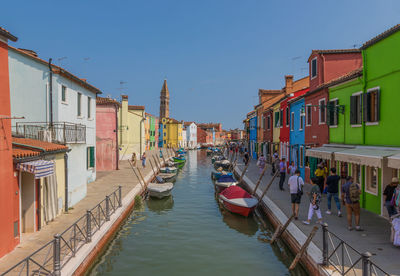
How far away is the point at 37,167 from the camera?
10219 millimetres

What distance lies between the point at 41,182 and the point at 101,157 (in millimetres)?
18723

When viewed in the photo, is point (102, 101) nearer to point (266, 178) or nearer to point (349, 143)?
point (266, 178)

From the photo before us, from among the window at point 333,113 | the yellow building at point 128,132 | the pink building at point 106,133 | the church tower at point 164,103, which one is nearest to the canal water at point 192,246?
the window at point 333,113

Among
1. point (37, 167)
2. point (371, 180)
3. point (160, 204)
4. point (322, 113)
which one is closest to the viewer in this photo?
point (37, 167)

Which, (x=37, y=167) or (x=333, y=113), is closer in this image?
(x=37, y=167)

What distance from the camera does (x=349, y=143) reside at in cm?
1538

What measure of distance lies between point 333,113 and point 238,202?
7067 mm

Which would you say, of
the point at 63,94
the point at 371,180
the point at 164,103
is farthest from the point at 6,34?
the point at 164,103

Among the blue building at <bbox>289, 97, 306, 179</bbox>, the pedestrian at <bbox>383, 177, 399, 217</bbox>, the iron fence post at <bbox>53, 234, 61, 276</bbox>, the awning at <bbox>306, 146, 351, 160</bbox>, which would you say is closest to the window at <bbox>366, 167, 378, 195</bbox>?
the awning at <bbox>306, 146, 351, 160</bbox>

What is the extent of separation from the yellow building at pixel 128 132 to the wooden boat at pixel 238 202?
24862 mm

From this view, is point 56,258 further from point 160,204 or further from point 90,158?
point 90,158

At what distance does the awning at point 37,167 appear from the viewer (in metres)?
10.0

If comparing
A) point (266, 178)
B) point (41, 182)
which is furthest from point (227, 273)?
point (266, 178)

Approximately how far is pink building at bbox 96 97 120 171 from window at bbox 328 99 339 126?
20.0m
